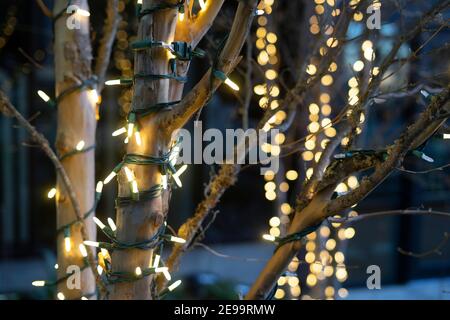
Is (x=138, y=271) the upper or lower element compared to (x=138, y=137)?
Result: lower

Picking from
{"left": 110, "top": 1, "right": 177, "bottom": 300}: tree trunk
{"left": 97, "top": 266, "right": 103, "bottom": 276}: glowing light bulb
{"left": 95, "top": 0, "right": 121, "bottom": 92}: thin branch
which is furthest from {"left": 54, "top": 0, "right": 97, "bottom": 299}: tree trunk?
{"left": 110, "top": 1, "right": 177, "bottom": 300}: tree trunk

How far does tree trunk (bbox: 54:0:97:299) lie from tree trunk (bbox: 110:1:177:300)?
800mm

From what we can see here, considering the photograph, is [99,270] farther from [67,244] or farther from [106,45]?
[106,45]

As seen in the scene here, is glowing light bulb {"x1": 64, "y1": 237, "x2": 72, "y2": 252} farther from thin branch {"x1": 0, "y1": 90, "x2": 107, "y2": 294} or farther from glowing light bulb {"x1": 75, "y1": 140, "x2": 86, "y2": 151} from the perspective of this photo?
glowing light bulb {"x1": 75, "y1": 140, "x2": 86, "y2": 151}

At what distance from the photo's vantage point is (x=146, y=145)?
204 cm

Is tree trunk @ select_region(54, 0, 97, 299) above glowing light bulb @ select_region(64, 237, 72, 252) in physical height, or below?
above

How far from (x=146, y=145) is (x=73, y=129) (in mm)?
919

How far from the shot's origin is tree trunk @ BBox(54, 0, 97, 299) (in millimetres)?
2812

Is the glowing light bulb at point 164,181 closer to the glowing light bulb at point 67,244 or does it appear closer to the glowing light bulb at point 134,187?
the glowing light bulb at point 134,187

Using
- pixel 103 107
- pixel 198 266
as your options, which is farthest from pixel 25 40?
pixel 198 266

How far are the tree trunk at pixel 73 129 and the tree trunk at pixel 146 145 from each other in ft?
2.63

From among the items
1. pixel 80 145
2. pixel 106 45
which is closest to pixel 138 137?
pixel 80 145
